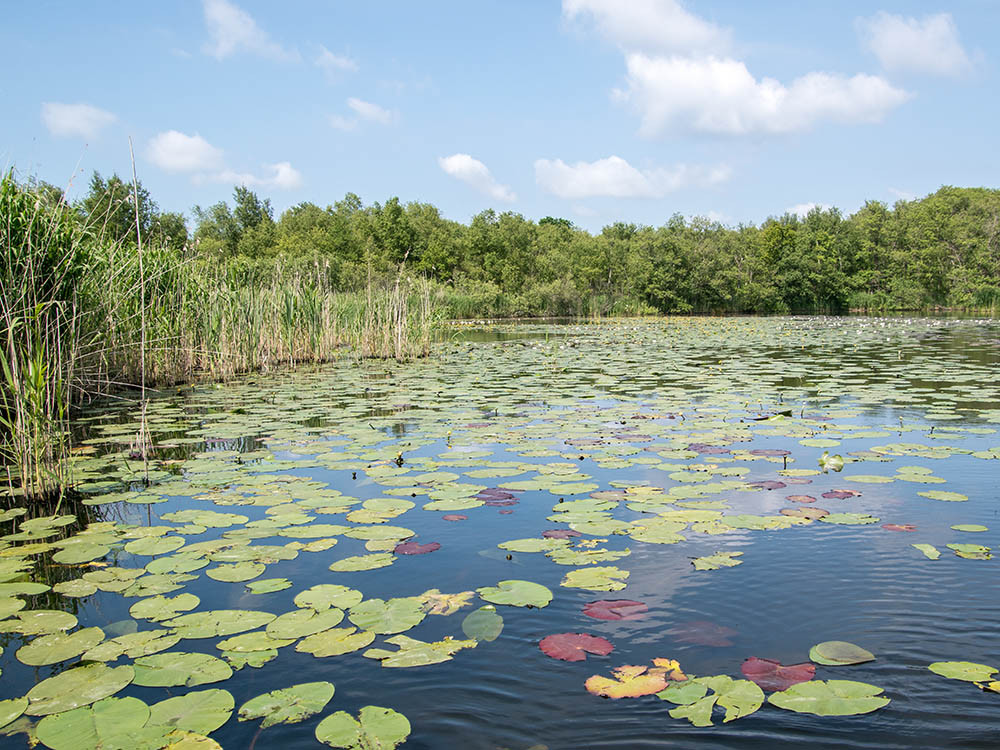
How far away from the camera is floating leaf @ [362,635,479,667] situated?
7.68 feet

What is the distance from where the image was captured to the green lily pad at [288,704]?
2010 mm

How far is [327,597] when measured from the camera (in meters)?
2.82

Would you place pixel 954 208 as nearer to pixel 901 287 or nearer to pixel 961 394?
pixel 901 287

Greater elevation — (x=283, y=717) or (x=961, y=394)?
(x=961, y=394)

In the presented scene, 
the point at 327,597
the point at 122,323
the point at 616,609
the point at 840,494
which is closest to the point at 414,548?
the point at 327,597

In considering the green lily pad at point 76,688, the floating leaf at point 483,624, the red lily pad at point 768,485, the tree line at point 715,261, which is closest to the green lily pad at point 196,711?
the green lily pad at point 76,688

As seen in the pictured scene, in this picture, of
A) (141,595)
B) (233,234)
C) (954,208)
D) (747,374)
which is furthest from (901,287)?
(233,234)

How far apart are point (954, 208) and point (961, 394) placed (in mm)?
65885

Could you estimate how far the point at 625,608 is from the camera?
272cm

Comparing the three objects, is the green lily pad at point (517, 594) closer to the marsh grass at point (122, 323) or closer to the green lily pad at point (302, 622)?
the green lily pad at point (302, 622)

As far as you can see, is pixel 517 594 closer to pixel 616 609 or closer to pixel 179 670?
pixel 616 609

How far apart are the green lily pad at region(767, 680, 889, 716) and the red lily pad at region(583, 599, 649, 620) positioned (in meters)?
0.68

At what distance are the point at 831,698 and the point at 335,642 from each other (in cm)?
172

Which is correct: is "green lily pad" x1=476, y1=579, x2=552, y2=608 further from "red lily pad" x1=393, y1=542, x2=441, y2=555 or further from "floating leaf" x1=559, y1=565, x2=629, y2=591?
"red lily pad" x1=393, y1=542, x2=441, y2=555
